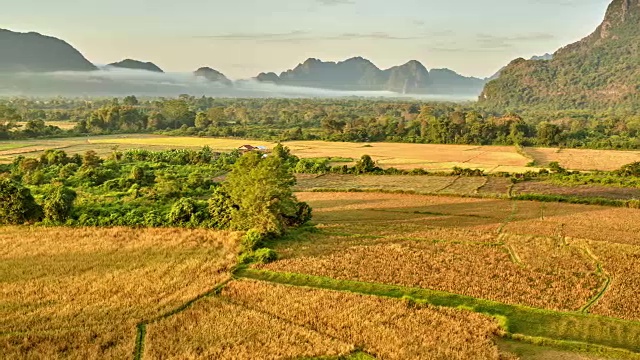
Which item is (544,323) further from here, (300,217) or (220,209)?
(220,209)

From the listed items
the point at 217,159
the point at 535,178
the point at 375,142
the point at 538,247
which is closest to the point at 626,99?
the point at 375,142

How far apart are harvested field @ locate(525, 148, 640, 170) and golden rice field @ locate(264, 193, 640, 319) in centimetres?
2568

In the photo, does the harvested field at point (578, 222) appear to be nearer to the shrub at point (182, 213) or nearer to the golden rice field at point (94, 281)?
the golden rice field at point (94, 281)

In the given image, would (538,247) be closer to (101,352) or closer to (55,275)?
(101,352)

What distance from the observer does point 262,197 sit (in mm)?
31641

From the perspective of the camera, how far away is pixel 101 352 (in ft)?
55.9

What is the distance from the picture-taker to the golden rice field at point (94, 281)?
58.8ft

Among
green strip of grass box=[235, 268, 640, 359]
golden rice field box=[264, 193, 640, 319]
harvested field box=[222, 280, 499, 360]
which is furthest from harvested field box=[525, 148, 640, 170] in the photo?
harvested field box=[222, 280, 499, 360]

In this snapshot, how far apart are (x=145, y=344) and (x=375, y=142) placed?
81.8 m

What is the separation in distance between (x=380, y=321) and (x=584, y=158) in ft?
203

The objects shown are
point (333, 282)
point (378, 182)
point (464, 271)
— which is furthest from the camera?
point (378, 182)

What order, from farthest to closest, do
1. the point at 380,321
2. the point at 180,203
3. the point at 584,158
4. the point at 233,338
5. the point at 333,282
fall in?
the point at 584,158, the point at 180,203, the point at 333,282, the point at 380,321, the point at 233,338

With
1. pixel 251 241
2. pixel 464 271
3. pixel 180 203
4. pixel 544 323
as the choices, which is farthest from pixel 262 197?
pixel 544 323

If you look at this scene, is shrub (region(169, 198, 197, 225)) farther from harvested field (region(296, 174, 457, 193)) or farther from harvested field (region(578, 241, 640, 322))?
harvested field (region(578, 241, 640, 322))
